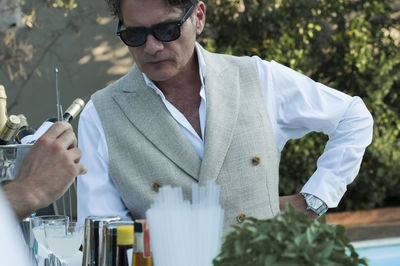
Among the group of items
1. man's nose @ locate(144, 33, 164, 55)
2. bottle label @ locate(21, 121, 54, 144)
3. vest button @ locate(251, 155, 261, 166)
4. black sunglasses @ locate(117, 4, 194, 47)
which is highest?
black sunglasses @ locate(117, 4, 194, 47)

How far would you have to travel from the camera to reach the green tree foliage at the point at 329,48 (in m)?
5.91

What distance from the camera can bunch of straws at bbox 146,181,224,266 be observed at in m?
1.10

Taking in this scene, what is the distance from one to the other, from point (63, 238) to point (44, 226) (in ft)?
0.21

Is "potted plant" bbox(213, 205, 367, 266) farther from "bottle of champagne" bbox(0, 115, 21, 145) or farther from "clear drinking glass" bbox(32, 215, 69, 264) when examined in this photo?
"bottle of champagne" bbox(0, 115, 21, 145)

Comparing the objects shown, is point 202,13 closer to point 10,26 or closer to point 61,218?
point 61,218

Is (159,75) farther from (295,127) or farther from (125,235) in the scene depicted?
(125,235)

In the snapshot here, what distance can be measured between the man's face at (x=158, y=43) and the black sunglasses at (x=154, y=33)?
0.05 feet

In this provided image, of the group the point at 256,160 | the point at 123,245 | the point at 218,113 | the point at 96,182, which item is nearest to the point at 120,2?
the point at 218,113

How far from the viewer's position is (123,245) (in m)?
→ 1.27

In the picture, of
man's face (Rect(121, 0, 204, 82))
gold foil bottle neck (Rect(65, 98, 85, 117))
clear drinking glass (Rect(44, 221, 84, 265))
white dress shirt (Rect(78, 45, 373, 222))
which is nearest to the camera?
clear drinking glass (Rect(44, 221, 84, 265))

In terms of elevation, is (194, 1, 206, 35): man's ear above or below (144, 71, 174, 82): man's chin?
above

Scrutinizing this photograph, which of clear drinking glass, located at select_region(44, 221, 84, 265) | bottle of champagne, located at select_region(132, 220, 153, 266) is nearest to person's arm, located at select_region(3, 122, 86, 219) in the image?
clear drinking glass, located at select_region(44, 221, 84, 265)

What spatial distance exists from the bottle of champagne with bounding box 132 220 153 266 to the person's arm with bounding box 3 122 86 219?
0.79 ft

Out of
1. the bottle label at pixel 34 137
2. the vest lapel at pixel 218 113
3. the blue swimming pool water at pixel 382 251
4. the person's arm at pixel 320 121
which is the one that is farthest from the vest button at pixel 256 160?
the blue swimming pool water at pixel 382 251
